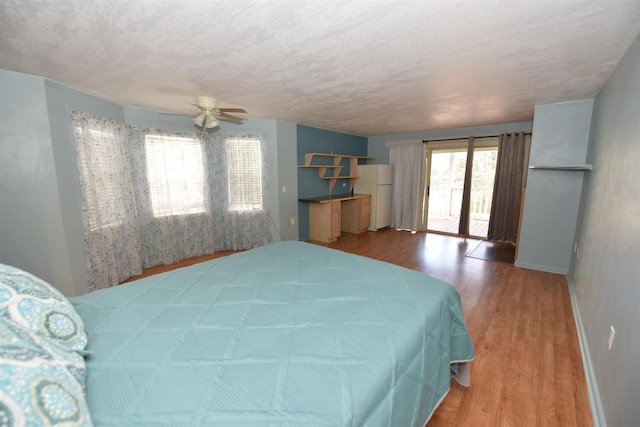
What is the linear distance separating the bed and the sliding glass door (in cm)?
448

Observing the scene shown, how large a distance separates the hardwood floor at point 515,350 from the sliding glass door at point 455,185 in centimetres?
233

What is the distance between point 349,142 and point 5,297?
18.8 feet

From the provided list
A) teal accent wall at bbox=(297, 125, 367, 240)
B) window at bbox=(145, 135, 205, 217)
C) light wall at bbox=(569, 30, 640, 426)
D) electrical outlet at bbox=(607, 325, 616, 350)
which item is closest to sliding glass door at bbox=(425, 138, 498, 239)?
teal accent wall at bbox=(297, 125, 367, 240)

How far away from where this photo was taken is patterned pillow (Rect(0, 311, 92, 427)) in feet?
1.77

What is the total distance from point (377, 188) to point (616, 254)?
14.0 ft

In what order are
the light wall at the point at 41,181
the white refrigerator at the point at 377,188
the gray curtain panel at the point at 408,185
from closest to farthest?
the light wall at the point at 41,181, the gray curtain panel at the point at 408,185, the white refrigerator at the point at 377,188

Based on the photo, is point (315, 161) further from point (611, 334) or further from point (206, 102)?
point (611, 334)

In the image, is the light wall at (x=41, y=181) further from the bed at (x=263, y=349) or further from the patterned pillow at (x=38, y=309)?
the patterned pillow at (x=38, y=309)

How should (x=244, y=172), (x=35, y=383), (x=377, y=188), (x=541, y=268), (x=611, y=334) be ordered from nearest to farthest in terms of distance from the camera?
(x=35, y=383) < (x=611, y=334) < (x=541, y=268) < (x=244, y=172) < (x=377, y=188)

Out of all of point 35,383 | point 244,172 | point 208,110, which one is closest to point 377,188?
point 244,172

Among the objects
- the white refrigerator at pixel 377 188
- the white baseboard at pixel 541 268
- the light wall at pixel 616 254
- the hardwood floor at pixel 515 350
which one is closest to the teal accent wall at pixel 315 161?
the white refrigerator at pixel 377 188

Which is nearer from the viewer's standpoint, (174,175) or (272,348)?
(272,348)

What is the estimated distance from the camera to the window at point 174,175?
361 cm

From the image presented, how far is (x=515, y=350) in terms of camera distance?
1.99 meters
